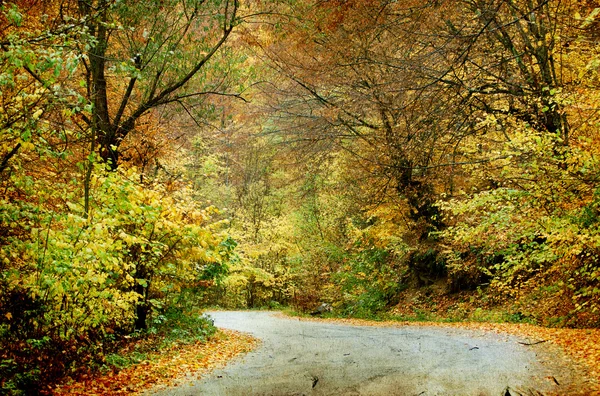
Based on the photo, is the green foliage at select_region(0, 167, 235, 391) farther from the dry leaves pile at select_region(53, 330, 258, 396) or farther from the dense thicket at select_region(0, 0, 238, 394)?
the dry leaves pile at select_region(53, 330, 258, 396)

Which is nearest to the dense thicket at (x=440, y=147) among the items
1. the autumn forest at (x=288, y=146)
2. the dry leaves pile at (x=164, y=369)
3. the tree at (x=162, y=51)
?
the autumn forest at (x=288, y=146)

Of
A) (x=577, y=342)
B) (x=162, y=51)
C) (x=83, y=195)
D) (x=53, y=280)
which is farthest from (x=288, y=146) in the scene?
(x=53, y=280)

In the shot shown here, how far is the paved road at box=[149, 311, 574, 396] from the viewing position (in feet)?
18.2

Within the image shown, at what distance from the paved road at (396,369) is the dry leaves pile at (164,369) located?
1.36 feet

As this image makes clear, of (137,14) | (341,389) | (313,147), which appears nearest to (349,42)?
(137,14)

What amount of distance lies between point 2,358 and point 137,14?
669cm

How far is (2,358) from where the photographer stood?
5531 mm

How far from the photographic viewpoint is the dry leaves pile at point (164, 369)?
607 cm

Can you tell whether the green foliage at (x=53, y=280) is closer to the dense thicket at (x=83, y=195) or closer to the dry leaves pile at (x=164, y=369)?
the dense thicket at (x=83, y=195)

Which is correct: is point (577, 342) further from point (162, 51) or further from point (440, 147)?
point (162, 51)

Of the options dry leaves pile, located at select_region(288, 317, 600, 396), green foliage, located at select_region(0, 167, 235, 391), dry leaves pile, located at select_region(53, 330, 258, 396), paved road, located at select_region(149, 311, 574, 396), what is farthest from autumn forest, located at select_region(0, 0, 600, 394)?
paved road, located at select_region(149, 311, 574, 396)

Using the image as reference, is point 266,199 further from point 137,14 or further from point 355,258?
point 137,14

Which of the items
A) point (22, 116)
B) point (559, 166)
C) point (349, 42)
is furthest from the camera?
point (349, 42)

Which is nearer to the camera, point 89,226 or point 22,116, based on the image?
point 22,116
